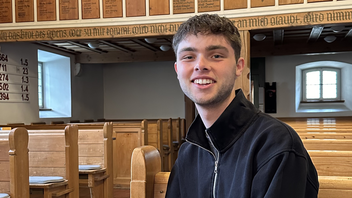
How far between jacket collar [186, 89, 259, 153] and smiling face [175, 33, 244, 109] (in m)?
0.05

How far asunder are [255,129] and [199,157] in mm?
243

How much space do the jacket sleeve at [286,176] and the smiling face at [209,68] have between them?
12.8 inches

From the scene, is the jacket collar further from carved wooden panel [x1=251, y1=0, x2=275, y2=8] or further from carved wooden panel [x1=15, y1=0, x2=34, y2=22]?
carved wooden panel [x1=15, y1=0, x2=34, y2=22]

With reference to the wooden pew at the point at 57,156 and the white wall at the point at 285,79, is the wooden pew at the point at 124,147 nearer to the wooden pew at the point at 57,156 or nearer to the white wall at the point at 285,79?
the wooden pew at the point at 57,156

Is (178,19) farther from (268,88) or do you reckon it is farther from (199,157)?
(268,88)

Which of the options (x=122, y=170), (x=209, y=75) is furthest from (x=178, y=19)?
(x=209, y=75)

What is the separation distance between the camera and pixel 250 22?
5387mm

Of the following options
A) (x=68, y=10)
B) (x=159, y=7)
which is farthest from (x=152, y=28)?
(x=68, y=10)

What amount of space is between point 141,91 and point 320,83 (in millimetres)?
6236

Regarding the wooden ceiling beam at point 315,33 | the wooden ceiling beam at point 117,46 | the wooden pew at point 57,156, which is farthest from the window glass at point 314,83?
the wooden pew at point 57,156

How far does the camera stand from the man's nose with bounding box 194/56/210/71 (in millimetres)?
1187

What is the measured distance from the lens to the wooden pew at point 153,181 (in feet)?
3.90

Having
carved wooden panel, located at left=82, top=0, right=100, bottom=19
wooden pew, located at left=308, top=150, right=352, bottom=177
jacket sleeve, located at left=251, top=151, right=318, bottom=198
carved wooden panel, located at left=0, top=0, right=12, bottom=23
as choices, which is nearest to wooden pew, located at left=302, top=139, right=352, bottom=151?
wooden pew, located at left=308, top=150, right=352, bottom=177

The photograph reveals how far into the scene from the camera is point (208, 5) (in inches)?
220
